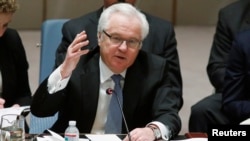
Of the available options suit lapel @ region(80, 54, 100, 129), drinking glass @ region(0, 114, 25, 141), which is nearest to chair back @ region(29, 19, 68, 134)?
suit lapel @ region(80, 54, 100, 129)

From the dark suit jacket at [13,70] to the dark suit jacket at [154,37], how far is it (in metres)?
0.25

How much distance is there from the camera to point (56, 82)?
2660 mm

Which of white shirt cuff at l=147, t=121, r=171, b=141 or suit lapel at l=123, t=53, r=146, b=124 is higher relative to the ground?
suit lapel at l=123, t=53, r=146, b=124

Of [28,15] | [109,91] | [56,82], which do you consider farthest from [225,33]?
[28,15]

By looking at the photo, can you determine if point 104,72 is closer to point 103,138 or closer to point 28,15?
point 103,138

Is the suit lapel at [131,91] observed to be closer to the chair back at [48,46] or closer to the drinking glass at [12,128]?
the drinking glass at [12,128]

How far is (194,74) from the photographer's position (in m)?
6.59

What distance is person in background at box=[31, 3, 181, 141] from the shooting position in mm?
2711

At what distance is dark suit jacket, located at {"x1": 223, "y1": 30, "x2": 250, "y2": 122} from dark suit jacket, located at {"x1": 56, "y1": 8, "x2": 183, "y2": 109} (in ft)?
0.99

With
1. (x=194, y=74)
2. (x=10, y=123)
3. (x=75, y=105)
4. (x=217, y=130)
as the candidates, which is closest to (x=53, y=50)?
(x=75, y=105)

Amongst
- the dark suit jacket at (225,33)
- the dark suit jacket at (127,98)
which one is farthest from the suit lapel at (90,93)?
the dark suit jacket at (225,33)

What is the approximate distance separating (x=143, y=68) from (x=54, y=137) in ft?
2.40

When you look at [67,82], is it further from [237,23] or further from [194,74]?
[194,74]

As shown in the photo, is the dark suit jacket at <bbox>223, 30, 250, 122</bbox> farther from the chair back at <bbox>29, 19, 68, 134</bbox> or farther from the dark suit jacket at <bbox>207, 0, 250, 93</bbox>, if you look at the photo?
the chair back at <bbox>29, 19, 68, 134</bbox>
